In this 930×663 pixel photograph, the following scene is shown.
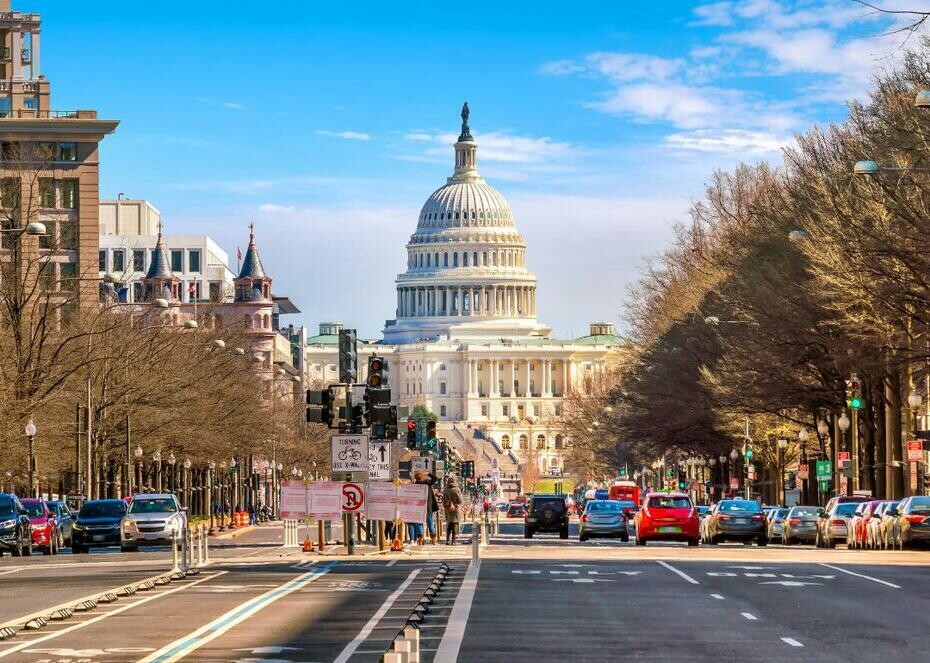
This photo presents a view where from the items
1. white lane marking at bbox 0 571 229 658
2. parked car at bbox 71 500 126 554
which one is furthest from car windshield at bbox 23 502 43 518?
white lane marking at bbox 0 571 229 658

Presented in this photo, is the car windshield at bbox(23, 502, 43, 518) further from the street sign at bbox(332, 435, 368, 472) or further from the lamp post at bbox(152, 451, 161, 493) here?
the lamp post at bbox(152, 451, 161, 493)

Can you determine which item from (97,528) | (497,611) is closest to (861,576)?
(497,611)

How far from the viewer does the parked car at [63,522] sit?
61.8m

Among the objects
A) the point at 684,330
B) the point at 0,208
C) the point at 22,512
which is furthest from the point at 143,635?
the point at 684,330

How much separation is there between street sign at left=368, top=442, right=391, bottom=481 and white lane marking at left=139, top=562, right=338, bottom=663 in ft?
47.5

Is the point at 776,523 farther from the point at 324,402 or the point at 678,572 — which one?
the point at 678,572

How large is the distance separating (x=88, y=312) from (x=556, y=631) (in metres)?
58.3

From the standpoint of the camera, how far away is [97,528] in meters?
→ 60.2

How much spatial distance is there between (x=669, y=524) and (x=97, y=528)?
15497 millimetres

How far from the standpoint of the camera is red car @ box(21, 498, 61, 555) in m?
58.0

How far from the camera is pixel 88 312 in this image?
79688 millimetres

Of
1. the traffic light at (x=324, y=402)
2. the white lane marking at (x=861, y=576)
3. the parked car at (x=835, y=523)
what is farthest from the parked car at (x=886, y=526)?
the traffic light at (x=324, y=402)

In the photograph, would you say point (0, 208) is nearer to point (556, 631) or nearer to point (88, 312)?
point (88, 312)

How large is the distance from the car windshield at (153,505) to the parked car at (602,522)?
14.4 meters
